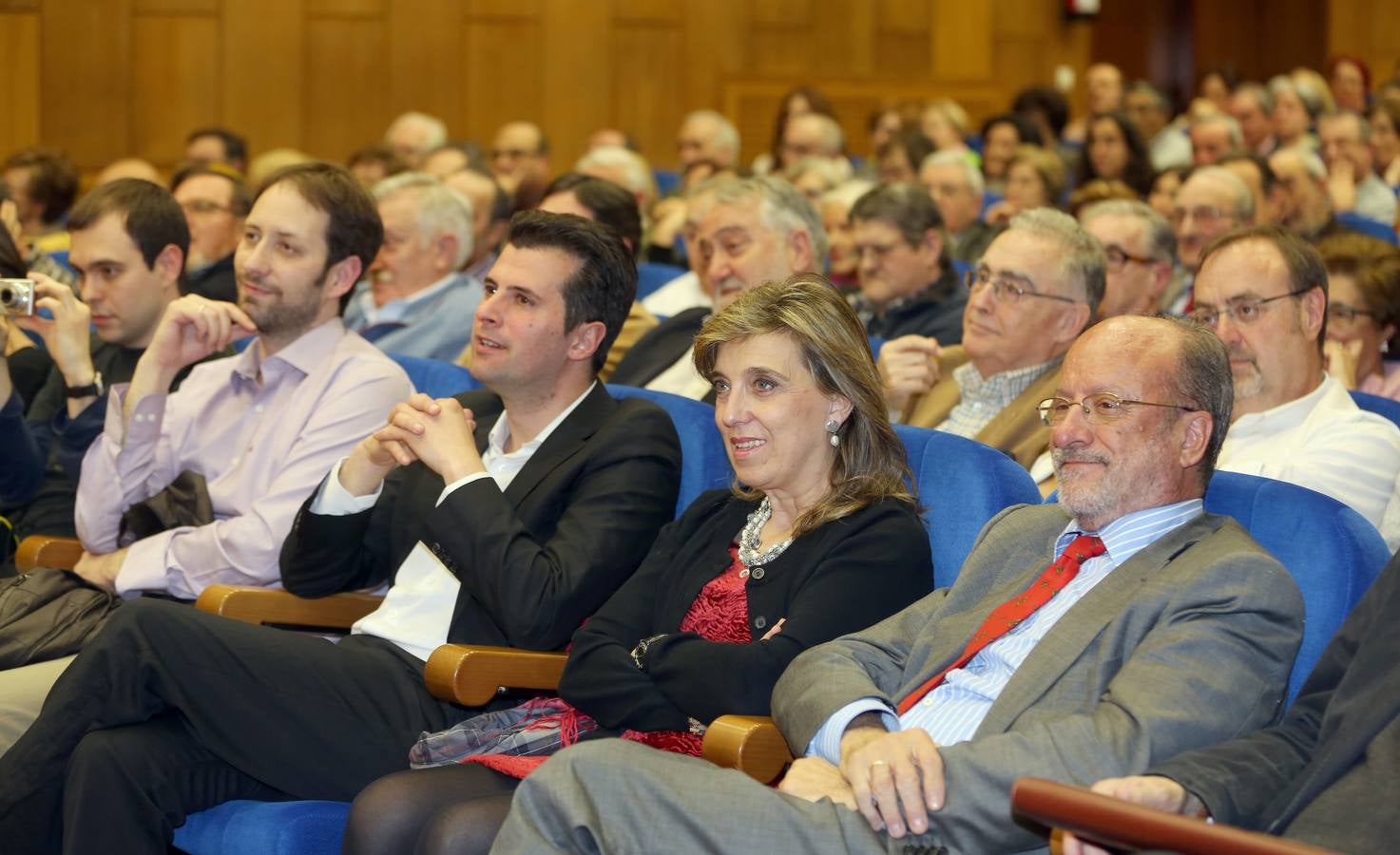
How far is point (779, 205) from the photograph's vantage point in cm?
412

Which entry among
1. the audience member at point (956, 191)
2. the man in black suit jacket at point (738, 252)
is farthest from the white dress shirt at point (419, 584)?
the audience member at point (956, 191)

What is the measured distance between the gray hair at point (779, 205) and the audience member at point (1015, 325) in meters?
0.73

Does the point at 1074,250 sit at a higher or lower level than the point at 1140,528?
higher

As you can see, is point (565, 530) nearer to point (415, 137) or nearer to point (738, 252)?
point (738, 252)

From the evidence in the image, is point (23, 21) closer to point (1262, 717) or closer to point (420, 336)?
point (420, 336)

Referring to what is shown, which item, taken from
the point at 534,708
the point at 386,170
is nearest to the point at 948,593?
the point at 534,708

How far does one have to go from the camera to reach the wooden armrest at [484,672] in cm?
241

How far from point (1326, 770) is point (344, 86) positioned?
8.14 m

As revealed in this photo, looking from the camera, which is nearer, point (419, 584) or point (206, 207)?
point (419, 584)

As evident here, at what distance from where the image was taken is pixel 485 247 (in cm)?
571

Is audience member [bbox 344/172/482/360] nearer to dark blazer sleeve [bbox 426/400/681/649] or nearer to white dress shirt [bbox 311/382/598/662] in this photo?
white dress shirt [bbox 311/382/598/662]

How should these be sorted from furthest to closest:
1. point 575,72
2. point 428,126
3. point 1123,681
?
point 575,72 → point 428,126 → point 1123,681

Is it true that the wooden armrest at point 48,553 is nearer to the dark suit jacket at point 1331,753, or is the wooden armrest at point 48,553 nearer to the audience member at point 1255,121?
the dark suit jacket at point 1331,753

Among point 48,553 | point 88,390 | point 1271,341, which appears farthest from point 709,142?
point 1271,341
